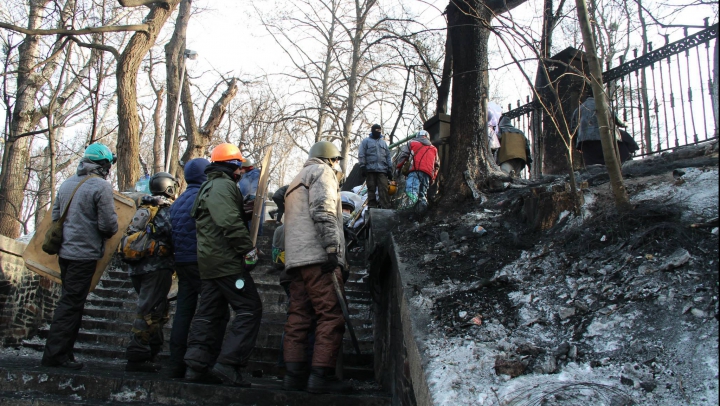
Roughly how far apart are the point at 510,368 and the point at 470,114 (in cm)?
405

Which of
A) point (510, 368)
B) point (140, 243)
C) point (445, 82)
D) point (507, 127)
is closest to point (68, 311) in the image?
point (140, 243)

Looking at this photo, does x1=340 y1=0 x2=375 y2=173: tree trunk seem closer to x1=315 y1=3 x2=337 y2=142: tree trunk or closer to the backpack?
x1=315 y1=3 x2=337 y2=142: tree trunk

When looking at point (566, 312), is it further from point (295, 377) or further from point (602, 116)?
point (295, 377)

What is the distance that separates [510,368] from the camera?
2891mm

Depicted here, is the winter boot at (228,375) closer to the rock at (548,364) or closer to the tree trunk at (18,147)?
the rock at (548,364)

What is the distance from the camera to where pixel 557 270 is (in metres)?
3.73

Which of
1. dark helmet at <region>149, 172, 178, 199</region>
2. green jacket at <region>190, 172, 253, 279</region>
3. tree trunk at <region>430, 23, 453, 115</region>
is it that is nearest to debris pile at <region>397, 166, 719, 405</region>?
green jacket at <region>190, 172, 253, 279</region>

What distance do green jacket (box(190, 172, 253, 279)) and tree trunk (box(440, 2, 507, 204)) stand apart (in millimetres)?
2889

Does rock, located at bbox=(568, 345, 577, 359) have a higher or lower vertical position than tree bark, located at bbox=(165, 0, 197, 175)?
lower

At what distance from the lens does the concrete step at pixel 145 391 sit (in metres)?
3.67

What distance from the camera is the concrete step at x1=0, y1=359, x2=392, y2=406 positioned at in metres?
3.67

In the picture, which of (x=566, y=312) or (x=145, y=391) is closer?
(x=566, y=312)

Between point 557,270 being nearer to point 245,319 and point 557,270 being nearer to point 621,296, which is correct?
point 621,296

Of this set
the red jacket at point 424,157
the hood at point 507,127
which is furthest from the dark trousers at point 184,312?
the hood at point 507,127
